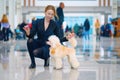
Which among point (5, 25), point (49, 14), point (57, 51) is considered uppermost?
point (49, 14)

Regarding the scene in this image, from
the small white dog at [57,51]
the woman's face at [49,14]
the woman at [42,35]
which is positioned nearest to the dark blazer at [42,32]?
the woman at [42,35]

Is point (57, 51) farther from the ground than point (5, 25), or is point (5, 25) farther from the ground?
point (5, 25)

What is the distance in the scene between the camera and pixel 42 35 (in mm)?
7797

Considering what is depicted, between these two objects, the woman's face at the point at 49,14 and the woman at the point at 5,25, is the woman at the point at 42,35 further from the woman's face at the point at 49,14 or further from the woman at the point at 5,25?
the woman at the point at 5,25

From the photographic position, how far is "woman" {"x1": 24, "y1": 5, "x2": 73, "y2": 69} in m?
7.60

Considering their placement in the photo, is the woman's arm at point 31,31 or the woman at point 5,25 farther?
the woman at point 5,25

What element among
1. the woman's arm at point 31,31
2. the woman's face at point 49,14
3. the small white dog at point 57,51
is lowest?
the small white dog at point 57,51

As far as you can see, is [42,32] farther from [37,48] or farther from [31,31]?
[37,48]

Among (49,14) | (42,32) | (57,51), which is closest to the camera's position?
(57,51)

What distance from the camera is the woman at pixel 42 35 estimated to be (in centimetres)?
760

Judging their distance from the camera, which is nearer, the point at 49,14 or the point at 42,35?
the point at 49,14

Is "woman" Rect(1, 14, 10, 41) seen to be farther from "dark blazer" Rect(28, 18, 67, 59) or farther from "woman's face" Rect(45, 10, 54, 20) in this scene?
"woman's face" Rect(45, 10, 54, 20)

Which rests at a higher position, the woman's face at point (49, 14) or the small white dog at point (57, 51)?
the woman's face at point (49, 14)

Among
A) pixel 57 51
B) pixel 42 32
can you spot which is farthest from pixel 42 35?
pixel 57 51
